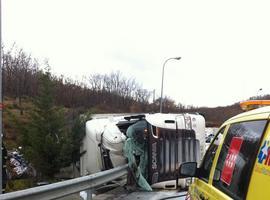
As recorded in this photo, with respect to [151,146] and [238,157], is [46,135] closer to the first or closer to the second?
[151,146]

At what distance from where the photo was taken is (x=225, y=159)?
3.53m

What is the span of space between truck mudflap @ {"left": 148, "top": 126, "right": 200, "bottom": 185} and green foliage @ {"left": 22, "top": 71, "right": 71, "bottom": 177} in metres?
4.69

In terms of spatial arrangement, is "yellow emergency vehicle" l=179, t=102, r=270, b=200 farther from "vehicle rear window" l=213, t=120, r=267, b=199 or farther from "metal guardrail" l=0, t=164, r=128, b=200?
"metal guardrail" l=0, t=164, r=128, b=200

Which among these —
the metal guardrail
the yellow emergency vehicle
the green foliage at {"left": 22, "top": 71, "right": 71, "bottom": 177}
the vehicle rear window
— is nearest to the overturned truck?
the metal guardrail

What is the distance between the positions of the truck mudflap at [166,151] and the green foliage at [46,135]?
469 cm

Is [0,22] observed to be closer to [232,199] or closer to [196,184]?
[196,184]

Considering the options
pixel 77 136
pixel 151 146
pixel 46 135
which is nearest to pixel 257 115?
pixel 151 146

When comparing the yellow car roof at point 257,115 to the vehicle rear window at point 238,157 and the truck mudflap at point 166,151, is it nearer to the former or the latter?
the vehicle rear window at point 238,157

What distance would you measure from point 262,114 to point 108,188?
9.01 m

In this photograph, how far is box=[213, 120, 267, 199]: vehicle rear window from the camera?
278 cm

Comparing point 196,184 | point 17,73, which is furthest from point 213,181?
point 17,73

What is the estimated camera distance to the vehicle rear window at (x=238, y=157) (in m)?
2.78

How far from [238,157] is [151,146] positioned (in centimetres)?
734

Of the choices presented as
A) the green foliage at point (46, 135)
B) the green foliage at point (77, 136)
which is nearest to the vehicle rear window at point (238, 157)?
the green foliage at point (77, 136)
